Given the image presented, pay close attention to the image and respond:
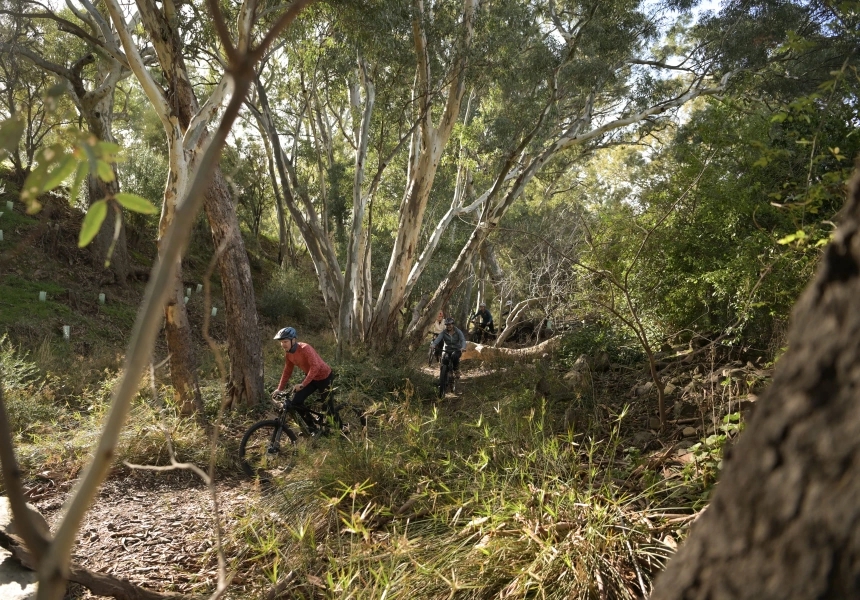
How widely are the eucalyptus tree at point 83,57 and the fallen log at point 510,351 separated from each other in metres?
8.36

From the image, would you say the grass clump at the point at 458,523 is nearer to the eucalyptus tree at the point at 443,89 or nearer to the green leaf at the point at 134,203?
the green leaf at the point at 134,203

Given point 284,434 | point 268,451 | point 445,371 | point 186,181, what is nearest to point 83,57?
point 186,181

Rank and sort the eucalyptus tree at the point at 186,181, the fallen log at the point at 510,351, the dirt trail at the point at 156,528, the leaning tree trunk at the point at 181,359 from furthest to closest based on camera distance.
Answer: the fallen log at the point at 510,351 < the leaning tree trunk at the point at 181,359 < the eucalyptus tree at the point at 186,181 < the dirt trail at the point at 156,528

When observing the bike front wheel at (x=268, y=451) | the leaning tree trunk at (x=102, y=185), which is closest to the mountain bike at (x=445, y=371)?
the bike front wheel at (x=268, y=451)

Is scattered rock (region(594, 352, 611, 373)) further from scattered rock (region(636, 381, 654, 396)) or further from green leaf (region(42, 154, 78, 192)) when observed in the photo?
green leaf (region(42, 154, 78, 192))

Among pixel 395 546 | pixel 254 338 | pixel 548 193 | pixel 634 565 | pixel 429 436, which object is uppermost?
pixel 548 193

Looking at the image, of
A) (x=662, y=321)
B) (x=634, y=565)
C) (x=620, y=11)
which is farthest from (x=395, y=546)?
(x=620, y=11)

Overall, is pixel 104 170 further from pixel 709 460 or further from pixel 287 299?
pixel 287 299

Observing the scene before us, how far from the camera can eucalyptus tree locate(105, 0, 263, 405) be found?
8242 millimetres

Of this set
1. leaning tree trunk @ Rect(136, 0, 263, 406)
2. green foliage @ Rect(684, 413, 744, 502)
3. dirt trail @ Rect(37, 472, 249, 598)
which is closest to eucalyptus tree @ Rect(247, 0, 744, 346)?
leaning tree trunk @ Rect(136, 0, 263, 406)

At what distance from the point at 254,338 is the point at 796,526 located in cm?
961

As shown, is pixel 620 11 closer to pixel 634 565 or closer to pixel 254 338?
pixel 254 338

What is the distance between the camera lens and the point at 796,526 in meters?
0.84

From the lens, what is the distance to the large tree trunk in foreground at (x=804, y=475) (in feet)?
2.60
